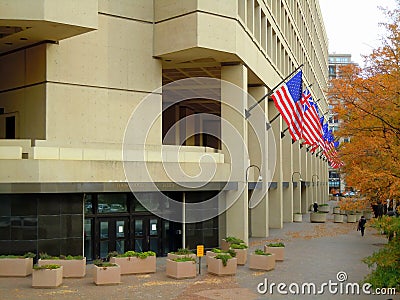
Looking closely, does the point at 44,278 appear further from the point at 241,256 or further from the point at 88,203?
the point at 241,256

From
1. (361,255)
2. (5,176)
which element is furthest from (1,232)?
(361,255)

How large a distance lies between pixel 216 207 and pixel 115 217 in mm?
5423

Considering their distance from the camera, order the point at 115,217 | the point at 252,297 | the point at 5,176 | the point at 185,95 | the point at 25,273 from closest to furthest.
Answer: the point at 252,297
the point at 25,273
the point at 5,176
the point at 115,217
the point at 185,95

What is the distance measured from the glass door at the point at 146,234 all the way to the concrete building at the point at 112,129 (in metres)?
0.05

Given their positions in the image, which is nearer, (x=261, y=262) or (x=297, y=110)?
(x=261, y=262)

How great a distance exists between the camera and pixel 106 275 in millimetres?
19203

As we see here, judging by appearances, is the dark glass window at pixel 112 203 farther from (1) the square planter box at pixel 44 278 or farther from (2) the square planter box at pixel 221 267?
(1) the square planter box at pixel 44 278

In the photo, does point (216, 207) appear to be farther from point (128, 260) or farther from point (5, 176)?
point (5, 176)

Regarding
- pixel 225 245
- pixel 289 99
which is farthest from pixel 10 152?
pixel 289 99

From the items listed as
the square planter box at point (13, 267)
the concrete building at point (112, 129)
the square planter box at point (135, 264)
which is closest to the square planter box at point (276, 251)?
the concrete building at point (112, 129)

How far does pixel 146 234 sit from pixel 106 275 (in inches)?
283

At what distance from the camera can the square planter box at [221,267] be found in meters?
21.0

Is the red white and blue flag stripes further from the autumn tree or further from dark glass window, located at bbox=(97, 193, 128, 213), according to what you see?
dark glass window, located at bbox=(97, 193, 128, 213)

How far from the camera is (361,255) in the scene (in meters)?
27.9
